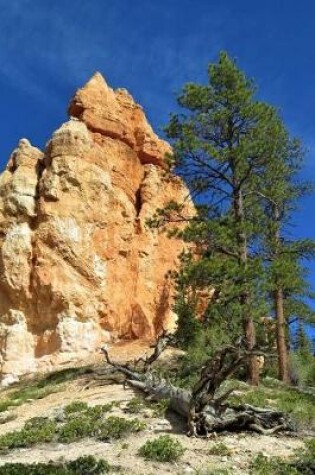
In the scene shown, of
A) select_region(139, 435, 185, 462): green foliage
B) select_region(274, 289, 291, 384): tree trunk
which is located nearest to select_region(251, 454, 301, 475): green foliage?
select_region(139, 435, 185, 462): green foliage

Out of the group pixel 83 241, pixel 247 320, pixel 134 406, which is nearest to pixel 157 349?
pixel 247 320

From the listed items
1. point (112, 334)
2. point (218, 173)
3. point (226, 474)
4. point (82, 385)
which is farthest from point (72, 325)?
point (226, 474)

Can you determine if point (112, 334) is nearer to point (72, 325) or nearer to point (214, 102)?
point (72, 325)

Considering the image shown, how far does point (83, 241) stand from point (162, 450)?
77.1ft

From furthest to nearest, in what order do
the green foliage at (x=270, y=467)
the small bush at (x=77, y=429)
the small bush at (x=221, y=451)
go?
the small bush at (x=77, y=429) → the small bush at (x=221, y=451) → the green foliage at (x=270, y=467)

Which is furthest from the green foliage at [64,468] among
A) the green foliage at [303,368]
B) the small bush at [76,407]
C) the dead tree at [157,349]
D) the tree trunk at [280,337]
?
the green foliage at [303,368]

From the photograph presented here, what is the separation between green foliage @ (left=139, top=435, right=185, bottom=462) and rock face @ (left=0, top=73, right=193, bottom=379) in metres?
19.4

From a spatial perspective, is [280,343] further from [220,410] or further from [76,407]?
[220,410]

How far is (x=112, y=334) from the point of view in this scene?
33.7 metres

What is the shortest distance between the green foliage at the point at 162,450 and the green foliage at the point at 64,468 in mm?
970

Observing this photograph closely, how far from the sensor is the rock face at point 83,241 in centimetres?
3194

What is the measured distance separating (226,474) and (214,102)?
16075mm

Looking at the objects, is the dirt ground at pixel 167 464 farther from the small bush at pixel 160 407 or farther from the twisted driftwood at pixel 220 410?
the twisted driftwood at pixel 220 410

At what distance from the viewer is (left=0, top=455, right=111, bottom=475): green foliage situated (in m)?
9.74
